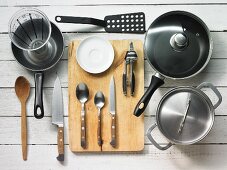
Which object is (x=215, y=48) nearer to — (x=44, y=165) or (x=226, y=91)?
(x=226, y=91)

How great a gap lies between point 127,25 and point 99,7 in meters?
0.09

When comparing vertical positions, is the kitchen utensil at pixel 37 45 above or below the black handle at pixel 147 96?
above

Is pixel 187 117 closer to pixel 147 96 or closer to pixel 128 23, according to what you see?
pixel 147 96

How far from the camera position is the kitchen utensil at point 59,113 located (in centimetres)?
107

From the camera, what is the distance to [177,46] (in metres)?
1.02

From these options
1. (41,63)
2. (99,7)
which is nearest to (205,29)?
(99,7)

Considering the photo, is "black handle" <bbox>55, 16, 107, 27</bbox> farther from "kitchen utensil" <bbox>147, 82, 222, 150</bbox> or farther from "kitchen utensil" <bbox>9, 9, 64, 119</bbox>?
"kitchen utensil" <bbox>147, 82, 222, 150</bbox>

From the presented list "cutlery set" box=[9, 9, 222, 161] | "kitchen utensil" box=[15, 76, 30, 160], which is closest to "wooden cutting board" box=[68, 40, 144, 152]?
"cutlery set" box=[9, 9, 222, 161]

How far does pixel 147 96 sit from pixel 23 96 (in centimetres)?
34

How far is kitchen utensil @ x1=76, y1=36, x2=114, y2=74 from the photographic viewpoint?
1072mm

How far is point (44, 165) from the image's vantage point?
1086 mm

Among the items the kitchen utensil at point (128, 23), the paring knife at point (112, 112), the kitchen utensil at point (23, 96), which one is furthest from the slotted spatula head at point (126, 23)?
the kitchen utensil at point (23, 96)

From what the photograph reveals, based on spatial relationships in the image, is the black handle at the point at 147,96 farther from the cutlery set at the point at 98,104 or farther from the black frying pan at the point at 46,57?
the black frying pan at the point at 46,57

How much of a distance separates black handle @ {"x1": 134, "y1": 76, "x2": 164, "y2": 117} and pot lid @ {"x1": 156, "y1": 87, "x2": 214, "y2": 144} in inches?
1.3
